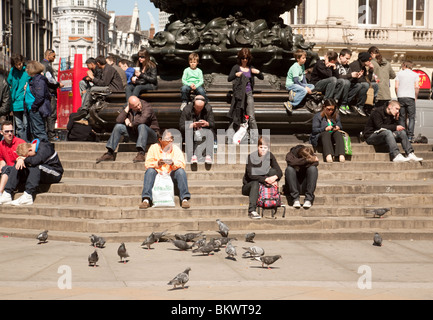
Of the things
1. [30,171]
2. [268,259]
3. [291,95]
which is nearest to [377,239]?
[268,259]

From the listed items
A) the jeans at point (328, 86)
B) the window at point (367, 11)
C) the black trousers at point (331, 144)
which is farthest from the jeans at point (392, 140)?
the window at point (367, 11)

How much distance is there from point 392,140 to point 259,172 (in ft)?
10.7

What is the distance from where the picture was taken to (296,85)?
553 inches

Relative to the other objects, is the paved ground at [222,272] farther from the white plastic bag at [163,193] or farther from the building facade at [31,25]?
the building facade at [31,25]

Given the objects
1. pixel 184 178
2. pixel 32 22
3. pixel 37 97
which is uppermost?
pixel 32 22

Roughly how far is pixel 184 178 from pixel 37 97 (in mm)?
3840

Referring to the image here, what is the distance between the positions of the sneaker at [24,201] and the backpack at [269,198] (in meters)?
3.33

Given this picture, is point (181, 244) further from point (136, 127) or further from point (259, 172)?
point (136, 127)

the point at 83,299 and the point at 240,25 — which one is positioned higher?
the point at 240,25

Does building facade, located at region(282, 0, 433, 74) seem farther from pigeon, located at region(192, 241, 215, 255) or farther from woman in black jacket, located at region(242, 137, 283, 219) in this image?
pigeon, located at region(192, 241, 215, 255)

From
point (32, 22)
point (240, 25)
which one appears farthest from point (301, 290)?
point (32, 22)

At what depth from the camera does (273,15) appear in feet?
50.2

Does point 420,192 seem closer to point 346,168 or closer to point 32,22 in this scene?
point 346,168

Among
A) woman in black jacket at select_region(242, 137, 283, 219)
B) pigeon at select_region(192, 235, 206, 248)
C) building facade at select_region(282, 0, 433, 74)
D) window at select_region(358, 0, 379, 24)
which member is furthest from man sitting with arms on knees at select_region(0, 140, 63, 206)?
window at select_region(358, 0, 379, 24)
